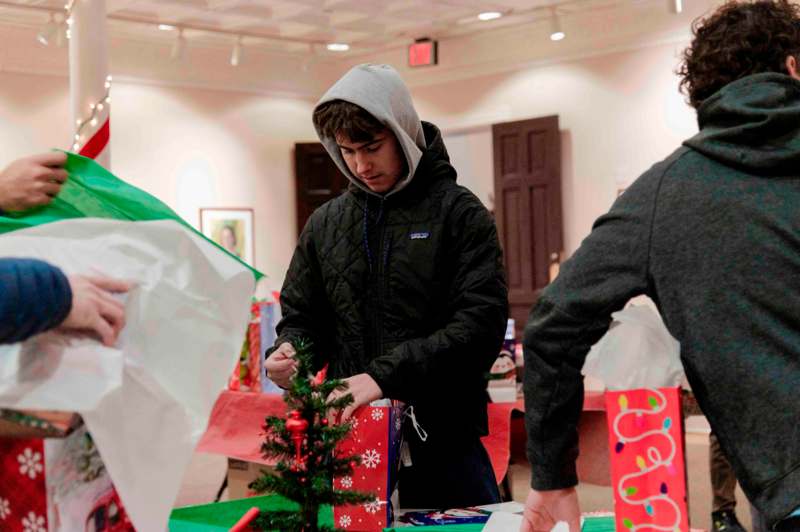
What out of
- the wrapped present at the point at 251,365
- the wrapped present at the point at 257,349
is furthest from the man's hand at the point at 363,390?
the wrapped present at the point at 251,365

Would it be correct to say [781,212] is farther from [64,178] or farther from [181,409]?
[64,178]

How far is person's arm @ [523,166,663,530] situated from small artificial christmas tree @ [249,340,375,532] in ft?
0.94

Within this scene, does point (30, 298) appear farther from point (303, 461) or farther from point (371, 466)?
point (371, 466)

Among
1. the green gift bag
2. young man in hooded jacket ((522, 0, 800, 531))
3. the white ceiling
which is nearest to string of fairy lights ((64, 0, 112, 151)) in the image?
→ the green gift bag

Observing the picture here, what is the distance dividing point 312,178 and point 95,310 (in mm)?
9838

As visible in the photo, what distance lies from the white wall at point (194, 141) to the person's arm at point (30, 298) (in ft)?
27.2

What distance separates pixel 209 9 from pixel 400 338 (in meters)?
7.02

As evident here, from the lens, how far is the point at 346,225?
7.47ft

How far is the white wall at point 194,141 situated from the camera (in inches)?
354

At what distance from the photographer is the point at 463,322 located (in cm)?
206

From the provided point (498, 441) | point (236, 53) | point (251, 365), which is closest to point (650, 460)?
point (498, 441)

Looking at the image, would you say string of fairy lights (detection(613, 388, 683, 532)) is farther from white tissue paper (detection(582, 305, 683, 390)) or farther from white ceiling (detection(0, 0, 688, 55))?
white ceiling (detection(0, 0, 688, 55))

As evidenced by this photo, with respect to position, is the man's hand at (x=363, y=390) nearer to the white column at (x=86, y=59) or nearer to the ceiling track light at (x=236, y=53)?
the white column at (x=86, y=59)

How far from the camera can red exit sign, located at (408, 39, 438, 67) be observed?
9.90 meters
